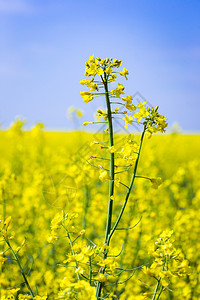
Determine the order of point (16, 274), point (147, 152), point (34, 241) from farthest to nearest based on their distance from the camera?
point (147, 152) < point (34, 241) < point (16, 274)

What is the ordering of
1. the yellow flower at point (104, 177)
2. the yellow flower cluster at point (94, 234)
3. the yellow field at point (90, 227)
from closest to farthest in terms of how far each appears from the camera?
1. the yellow flower at point (104, 177)
2. the yellow flower cluster at point (94, 234)
3. the yellow field at point (90, 227)

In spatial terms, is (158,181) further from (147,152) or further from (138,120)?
(147,152)

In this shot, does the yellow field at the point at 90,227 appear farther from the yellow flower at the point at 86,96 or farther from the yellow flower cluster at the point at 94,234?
the yellow flower at the point at 86,96

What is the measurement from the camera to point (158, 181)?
Result: 1726 millimetres

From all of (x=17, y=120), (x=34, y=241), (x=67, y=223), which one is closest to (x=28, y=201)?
(x=34, y=241)

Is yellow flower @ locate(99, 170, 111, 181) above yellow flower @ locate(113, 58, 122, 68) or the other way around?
the other way around

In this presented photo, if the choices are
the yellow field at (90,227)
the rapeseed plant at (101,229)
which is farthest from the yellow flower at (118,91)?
the yellow field at (90,227)

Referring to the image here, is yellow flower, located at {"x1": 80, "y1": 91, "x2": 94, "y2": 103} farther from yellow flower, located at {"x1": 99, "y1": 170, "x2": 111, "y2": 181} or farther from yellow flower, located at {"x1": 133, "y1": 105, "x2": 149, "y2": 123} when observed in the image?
yellow flower, located at {"x1": 99, "y1": 170, "x2": 111, "y2": 181}

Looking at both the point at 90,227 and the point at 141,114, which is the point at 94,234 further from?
the point at 141,114

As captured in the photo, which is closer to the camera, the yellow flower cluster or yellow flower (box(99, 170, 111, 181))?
yellow flower (box(99, 170, 111, 181))

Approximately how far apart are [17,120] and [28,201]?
7.19 ft

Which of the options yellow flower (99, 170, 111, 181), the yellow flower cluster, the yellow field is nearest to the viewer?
yellow flower (99, 170, 111, 181)

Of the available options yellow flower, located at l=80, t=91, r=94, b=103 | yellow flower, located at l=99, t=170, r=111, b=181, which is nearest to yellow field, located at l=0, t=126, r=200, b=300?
yellow flower, located at l=99, t=170, r=111, b=181

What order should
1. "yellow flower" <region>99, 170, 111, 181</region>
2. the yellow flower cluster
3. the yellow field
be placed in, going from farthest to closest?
the yellow field < the yellow flower cluster < "yellow flower" <region>99, 170, 111, 181</region>
